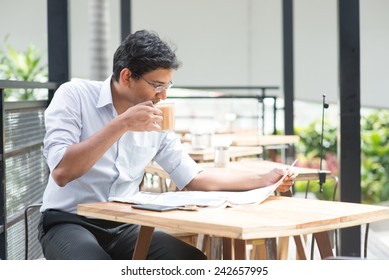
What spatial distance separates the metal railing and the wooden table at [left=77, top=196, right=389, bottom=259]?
0.94 meters

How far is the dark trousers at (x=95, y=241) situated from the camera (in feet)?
7.14

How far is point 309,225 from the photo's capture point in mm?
1790

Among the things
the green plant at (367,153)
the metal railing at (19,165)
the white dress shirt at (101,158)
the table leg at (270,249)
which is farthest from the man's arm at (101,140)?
the green plant at (367,153)

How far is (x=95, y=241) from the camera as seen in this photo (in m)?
2.23

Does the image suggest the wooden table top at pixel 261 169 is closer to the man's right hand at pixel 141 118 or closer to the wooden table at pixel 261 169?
the wooden table at pixel 261 169

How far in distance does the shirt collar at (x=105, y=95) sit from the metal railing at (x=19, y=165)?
0.51 m

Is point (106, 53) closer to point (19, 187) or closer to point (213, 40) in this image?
point (19, 187)

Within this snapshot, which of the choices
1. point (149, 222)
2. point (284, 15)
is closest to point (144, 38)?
point (149, 222)

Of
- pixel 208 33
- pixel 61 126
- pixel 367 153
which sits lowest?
pixel 367 153

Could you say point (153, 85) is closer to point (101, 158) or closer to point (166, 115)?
point (166, 115)

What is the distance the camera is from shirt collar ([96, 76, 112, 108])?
95.1 inches

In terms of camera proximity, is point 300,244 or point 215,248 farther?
point 300,244

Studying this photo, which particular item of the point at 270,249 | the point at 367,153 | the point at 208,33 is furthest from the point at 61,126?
the point at 208,33

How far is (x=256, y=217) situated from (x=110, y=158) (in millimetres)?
686
